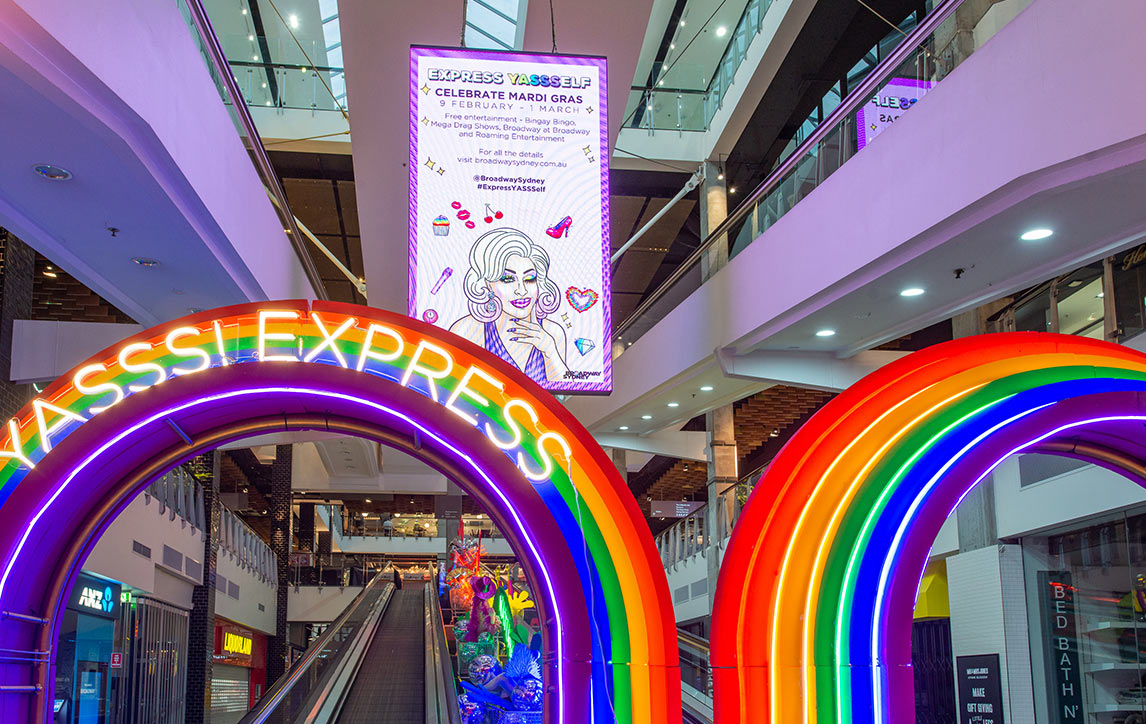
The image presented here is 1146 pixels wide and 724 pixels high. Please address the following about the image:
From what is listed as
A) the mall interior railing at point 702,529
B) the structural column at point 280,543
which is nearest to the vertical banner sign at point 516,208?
the mall interior railing at point 702,529

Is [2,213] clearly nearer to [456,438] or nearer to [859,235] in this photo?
[456,438]

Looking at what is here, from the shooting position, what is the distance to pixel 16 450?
11.2 feet

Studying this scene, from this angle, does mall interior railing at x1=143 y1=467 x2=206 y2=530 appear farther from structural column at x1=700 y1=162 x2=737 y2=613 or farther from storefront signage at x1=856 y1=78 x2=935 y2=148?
storefront signage at x1=856 y1=78 x2=935 y2=148

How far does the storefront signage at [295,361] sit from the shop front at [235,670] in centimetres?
1785

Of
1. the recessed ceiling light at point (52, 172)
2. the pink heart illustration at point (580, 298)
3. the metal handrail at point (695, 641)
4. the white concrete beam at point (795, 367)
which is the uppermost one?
the recessed ceiling light at point (52, 172)

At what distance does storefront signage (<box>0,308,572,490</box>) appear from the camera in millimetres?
3457

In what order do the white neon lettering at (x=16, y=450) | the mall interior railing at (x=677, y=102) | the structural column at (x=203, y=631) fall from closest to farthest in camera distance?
the white neon lettering at (x=16, y=450) → the mall interior railing at (x=677, y=102) → the structural column at (x=203, y=631)

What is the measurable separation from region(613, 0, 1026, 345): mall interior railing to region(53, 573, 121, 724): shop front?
7959mm

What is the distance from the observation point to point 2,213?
741 centimetres

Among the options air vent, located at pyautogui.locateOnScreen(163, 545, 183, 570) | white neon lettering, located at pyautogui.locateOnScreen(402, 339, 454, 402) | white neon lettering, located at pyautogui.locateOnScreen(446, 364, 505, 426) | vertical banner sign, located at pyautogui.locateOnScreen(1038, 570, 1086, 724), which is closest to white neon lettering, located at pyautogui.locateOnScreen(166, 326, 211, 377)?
white neon lettering, located at pyautogui.locateOnScreen(402, 339, 454, 402)

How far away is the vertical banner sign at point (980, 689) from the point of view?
10.3 meters

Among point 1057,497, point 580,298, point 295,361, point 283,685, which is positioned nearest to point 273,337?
point 295,361

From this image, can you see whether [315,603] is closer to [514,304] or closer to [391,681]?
[391,681]

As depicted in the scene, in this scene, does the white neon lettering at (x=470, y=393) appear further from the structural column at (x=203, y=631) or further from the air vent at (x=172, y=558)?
the structural column at (x=203, y=631)
